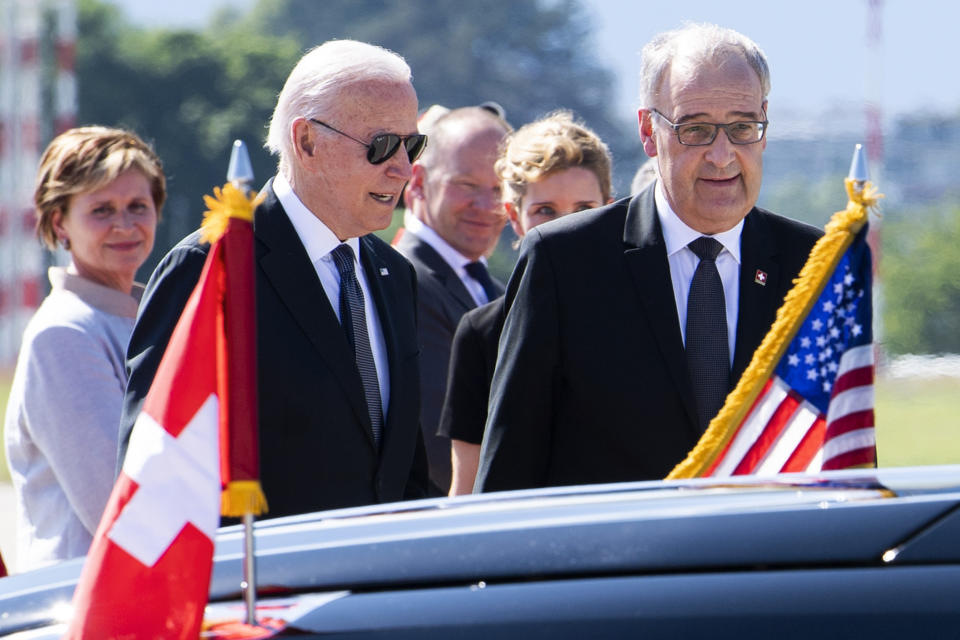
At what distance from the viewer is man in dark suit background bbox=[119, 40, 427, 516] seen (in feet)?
8.72

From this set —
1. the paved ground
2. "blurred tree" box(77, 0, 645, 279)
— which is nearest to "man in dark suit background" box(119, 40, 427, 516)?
the paved ground

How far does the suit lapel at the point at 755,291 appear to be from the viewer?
276 centimetres

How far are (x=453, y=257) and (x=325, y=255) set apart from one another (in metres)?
1.41

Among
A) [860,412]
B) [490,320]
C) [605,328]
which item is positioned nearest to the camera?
[860,412]

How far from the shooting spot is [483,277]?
14.5ft

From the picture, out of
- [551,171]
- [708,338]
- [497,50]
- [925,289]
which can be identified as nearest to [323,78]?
[708,338]

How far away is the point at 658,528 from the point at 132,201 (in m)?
2.50

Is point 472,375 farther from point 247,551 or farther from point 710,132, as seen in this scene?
point 247,551

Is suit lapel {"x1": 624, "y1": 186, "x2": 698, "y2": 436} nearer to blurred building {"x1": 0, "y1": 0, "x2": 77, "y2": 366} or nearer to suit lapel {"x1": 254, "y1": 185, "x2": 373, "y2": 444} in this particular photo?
suit lapel {"x1": 254, "y1": 185, "x2": 373, "y2": 444}

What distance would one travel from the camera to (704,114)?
2777 millimetres

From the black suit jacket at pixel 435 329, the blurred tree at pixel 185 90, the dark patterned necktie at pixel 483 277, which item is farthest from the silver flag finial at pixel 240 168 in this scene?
the blurred tree at pixel 185 90

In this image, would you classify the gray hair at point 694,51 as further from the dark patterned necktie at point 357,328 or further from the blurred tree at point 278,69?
the blurred tree at point 278,69

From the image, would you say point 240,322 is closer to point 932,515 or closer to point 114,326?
point 932,515

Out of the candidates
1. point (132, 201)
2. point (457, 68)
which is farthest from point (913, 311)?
point (132, 201)
